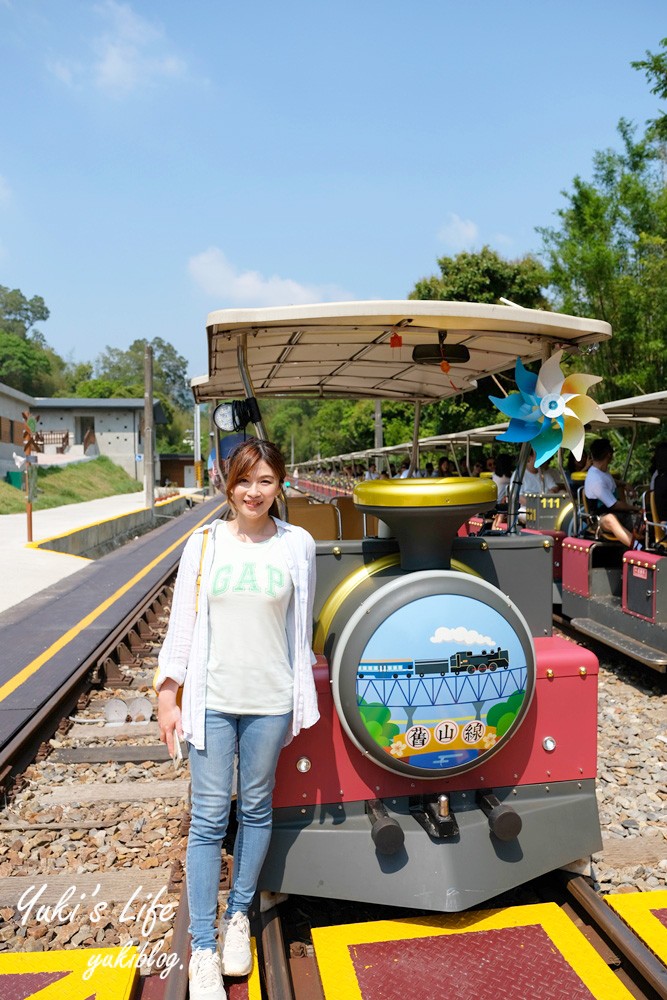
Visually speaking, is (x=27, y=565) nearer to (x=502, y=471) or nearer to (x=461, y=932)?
(x=502, y=471)

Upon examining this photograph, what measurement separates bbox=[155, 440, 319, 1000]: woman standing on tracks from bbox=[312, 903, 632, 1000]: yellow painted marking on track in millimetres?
298

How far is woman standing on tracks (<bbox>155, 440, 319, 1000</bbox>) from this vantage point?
8.50 feet

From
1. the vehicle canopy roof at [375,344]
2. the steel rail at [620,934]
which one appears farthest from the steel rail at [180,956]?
the vehicle canopy roof at [375,344]

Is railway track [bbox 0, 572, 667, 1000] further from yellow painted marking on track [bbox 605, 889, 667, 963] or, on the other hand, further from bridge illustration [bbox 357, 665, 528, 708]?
bridge illustration [bbox 357, 665, 528, 708]

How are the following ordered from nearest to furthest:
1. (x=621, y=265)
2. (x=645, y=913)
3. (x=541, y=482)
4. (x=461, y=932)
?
(x=461, y=932) → (x=645, y=913) → (x=541, y=482) → (x=621, y=265)

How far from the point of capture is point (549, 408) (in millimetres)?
3363

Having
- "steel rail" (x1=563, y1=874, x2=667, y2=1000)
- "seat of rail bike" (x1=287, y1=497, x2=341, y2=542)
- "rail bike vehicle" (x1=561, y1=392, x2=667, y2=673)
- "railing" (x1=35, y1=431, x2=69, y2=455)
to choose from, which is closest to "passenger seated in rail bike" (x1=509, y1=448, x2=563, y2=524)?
"rail bike vehicle" (x1=561, y1=392, x2=667, y2=673)

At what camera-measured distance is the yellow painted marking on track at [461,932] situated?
253 cm

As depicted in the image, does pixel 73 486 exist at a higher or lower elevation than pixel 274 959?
higher

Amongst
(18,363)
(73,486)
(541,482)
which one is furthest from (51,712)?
(18,363)

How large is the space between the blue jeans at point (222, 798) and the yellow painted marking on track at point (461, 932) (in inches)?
14.1

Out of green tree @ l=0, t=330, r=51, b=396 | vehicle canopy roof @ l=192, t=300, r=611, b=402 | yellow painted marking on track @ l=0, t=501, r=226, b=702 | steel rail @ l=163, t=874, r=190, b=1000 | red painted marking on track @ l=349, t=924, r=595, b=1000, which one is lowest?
red painted marking on track @ l=349, t=924, r=595, b=1000

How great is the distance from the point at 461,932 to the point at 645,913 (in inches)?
28.4

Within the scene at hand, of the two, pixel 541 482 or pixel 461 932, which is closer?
pixel 461 932
